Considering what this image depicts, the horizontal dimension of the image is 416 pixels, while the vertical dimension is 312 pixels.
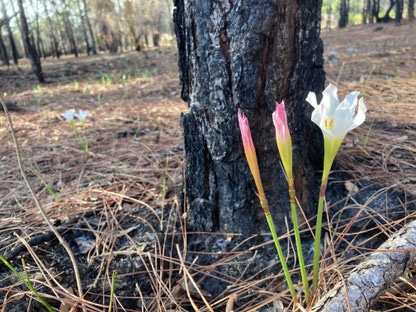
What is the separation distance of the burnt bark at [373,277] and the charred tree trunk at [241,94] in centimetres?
49

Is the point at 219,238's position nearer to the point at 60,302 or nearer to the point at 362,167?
the point at 60,302

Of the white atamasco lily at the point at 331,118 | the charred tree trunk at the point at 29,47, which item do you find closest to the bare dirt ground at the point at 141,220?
the white atamasco lily at the point at 331,118

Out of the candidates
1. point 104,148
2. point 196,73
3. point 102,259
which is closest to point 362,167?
point 196,73

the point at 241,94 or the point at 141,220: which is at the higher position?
the point at 241,94

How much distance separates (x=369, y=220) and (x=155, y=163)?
136cm

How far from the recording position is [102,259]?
140 centimetres

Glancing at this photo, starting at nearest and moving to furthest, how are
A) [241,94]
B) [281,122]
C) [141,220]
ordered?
[281,122] < [241,94] < [141,220]

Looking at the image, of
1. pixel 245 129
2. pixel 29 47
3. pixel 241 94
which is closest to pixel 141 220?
pixel 241 94

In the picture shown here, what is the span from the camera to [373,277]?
2.91ft

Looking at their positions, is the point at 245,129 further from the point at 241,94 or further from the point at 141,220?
the point at 141,220

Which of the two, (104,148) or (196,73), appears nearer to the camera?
(196,73)

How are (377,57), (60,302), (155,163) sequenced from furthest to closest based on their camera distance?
1. (377,57)
2. (155,163)
3. (60,302)

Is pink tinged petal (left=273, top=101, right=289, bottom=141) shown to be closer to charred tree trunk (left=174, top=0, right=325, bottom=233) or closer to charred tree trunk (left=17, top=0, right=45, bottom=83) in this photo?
charred tree trunk (left=174, top=0, right=325, bottom=233)

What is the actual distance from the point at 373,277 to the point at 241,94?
77 cm
